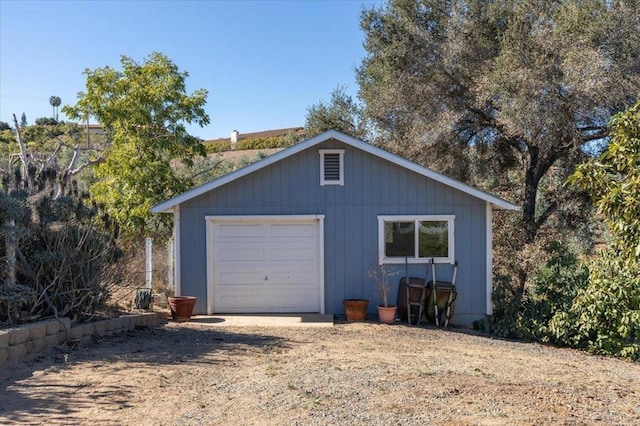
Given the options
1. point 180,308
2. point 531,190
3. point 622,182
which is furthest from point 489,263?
point 622,182

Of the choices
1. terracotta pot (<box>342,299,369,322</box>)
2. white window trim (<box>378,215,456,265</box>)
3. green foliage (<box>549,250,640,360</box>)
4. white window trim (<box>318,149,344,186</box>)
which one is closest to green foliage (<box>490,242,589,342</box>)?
green foliage (<box>549,250,640,360</box>)

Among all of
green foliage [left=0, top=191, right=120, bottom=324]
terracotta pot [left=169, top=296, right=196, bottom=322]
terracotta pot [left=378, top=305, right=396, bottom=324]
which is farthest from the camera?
terracotta pot [left=378, top=305, right=396, bottom=324]

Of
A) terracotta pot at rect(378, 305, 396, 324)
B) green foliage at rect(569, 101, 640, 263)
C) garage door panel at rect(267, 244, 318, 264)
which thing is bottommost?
terracotta pot at rect(378, 305, 396, 324)

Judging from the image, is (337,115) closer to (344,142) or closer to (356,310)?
(344,142)

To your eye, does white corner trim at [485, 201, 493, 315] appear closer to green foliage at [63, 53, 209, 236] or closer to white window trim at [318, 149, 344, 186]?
white window trim at [318, 149, 344, 186]

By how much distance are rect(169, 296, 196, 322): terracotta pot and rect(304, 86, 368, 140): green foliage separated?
904 centimetres

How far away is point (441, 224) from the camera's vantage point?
11.1 metres

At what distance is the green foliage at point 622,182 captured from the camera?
4037mm

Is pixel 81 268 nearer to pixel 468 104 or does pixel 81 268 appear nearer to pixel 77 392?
pixel 77 392

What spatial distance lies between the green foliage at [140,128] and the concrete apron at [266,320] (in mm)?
5039

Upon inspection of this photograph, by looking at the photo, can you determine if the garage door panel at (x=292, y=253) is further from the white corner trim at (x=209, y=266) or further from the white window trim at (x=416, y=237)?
the white window trim at (x=416, y=237)

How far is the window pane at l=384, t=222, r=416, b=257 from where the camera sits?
11078 mm

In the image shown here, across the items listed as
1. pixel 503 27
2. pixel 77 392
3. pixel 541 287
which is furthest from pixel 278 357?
pixel 503 27

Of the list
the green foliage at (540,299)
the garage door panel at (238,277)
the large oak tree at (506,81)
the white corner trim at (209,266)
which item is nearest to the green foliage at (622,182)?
the green foliage at (540,299)
